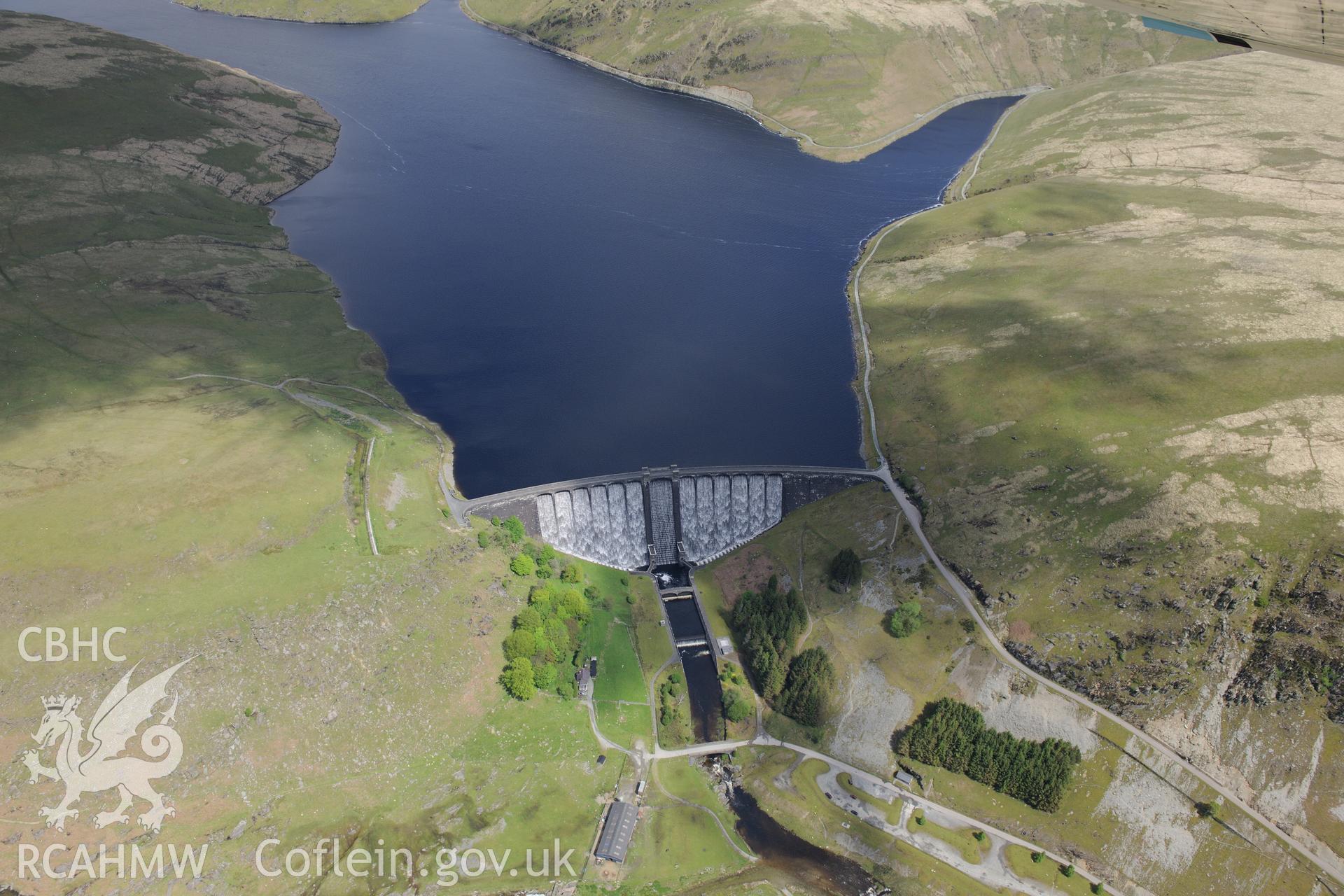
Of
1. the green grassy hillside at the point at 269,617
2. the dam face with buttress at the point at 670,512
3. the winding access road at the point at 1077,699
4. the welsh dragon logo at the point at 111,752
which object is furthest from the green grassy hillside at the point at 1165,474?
the welsh dragon logo at the point at 111,752

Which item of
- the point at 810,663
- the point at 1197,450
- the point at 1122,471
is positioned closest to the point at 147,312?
the point at 810,663

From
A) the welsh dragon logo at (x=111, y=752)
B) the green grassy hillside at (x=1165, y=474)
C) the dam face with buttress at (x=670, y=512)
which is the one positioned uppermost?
the green grassy hillside at (x=1165, y=474)

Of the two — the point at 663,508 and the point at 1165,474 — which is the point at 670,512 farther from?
the point at 1165,474

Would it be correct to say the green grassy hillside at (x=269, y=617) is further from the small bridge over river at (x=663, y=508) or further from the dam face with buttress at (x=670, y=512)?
the dam face with buttress at (x=670, y=512)

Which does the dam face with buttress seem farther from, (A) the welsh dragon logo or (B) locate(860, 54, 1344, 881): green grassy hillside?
(A) the welsh dragon logo

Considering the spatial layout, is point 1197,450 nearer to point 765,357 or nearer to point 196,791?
point 765,357

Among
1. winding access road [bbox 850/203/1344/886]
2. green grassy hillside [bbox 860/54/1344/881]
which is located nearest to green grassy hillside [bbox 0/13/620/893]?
winding access road [bbox 850/203/1344/886]
